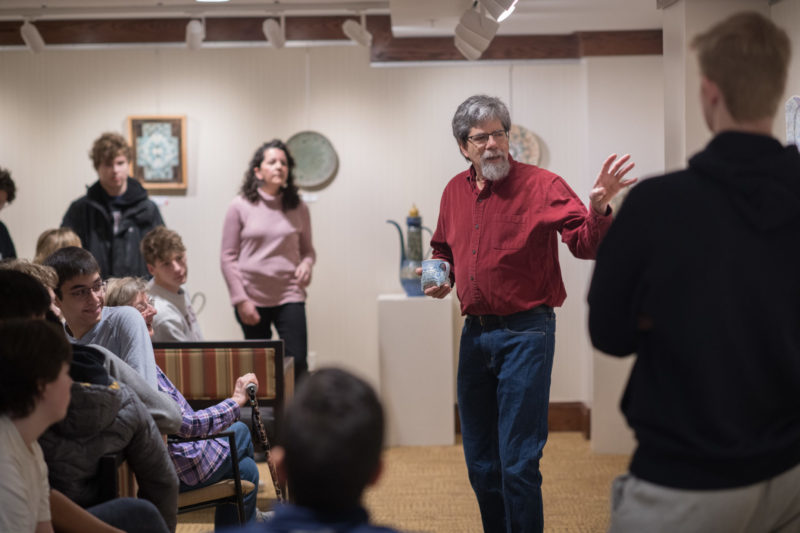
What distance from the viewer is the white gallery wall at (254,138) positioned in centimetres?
559

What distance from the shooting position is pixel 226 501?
2.97m

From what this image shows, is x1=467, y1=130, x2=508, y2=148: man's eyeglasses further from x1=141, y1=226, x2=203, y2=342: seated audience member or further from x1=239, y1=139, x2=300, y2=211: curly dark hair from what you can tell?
x1=239, y1=139, x2=300, y2=211: curly dark hair

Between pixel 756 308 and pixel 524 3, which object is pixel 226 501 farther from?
pixel 524 3

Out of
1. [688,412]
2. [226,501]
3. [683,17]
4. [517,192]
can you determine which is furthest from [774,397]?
[683,17]

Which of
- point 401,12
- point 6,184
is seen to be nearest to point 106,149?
point 6,184

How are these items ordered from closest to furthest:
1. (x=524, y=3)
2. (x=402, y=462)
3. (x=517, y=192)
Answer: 1. (x=517, y=192)
2. (x=524, y=3)
3. (x=402, y=462)

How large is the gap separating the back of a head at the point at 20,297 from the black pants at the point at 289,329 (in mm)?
2770

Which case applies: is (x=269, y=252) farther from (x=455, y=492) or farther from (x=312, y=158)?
(x=455, y=492)

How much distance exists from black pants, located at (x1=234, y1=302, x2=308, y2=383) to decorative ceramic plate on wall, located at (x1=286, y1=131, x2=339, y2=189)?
991mm

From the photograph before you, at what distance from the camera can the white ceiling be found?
4629 millimetres

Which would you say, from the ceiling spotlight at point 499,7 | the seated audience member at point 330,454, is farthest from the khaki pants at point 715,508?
the ceiling spotlight at point 499,7

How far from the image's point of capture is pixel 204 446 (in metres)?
2.95

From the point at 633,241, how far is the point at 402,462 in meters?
3.65

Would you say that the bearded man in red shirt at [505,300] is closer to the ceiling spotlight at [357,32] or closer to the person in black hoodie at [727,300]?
the person in black hoodie at [727,300]
